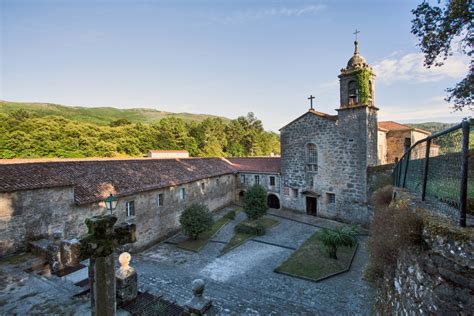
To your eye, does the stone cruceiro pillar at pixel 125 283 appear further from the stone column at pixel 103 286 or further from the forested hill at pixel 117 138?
the forested hill at pixel 117 138

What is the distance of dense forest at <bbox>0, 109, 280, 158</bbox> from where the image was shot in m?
33.1

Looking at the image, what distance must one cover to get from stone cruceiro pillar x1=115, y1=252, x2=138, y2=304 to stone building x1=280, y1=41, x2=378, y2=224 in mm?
16760

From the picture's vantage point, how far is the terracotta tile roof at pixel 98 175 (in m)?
10.6

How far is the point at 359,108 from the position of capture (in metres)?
17.8

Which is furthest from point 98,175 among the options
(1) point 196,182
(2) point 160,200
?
(1) point 196,182

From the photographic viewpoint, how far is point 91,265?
191 inches

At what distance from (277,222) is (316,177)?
528cm

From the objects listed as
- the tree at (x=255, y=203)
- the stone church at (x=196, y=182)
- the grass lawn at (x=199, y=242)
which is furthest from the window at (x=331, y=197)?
the grass lawn at (x=199, y=242)

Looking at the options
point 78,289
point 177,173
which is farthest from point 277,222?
point 78,289

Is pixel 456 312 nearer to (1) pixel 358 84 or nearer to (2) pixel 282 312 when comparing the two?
(2) pixel 282 312

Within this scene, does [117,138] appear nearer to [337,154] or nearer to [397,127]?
[337,154]

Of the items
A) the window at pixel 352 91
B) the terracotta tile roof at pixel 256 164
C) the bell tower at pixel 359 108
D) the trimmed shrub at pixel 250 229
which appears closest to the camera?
the trimmed shrub at pixel 250 229

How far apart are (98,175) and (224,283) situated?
9836 millimetres

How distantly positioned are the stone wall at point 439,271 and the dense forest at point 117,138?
42197 millimetres
